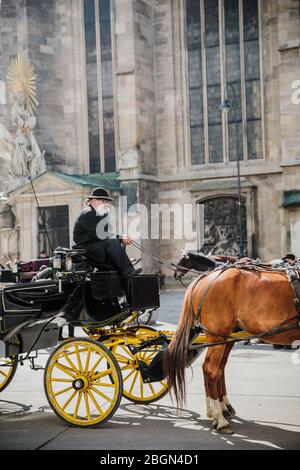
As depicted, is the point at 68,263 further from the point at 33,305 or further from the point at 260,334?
the point at 260,334

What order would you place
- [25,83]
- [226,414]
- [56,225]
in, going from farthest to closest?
[25,83] < [56,225] < [226,414]

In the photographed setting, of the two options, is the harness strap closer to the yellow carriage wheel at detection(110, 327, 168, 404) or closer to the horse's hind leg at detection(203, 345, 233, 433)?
the horse's hind leg at detection(203, 345, 233, 433)

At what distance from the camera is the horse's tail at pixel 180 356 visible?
6.13m

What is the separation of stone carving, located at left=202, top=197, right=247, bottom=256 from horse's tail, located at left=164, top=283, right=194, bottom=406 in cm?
1972

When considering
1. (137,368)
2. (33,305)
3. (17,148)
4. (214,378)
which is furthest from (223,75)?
(214,378)

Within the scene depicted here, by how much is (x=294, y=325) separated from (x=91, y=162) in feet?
77.9

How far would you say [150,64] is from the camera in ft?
88.7

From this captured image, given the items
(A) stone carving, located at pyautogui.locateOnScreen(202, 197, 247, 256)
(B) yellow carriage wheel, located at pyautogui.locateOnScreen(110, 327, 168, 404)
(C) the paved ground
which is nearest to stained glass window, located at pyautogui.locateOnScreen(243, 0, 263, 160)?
(A) stone carving, located at pyautogui.locateOnScreen(202, 197, 247, 256)

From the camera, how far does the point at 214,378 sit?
20.2 ft

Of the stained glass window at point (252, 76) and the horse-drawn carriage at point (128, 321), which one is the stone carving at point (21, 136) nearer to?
the stained glass window at point (252, 76)

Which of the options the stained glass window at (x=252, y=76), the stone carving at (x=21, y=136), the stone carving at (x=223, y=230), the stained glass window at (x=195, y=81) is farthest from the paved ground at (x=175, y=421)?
the stained glass window at (x=195, y=81)

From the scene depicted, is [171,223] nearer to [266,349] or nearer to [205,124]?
[205,124]

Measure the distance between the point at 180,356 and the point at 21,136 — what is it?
22.2m

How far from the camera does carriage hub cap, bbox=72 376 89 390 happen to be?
6.39 m
